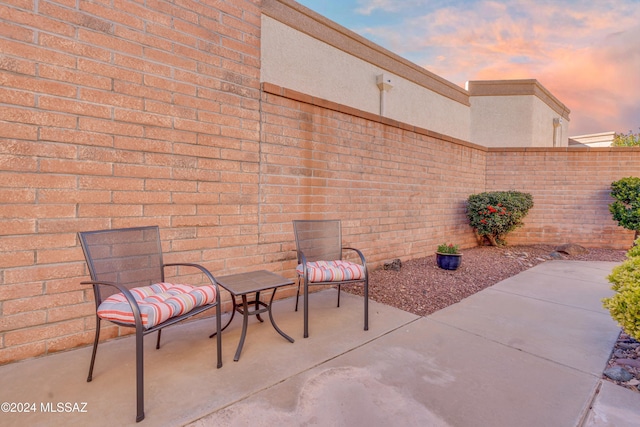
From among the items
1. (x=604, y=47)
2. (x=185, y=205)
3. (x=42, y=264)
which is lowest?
Answer: (x=42, y=264)

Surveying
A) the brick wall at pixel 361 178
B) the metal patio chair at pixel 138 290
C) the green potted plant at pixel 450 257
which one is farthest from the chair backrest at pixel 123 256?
the green potted plant at pixel 450 257

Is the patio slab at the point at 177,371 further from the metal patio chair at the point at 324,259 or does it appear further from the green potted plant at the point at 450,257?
the green potted plant at the point at 450,257

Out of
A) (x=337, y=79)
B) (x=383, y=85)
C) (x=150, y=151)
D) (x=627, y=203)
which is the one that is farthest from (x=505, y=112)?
(x=150, y=151)

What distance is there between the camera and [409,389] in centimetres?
176

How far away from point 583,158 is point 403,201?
4999 mm

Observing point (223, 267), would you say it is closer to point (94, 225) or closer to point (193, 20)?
point (94, 225)

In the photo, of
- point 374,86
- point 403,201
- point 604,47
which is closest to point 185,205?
point 403,201

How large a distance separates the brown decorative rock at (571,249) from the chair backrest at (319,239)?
557cm

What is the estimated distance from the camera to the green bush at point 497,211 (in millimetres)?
5957

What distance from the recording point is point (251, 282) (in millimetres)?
2305

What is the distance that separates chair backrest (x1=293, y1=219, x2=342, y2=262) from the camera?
3.15 meters

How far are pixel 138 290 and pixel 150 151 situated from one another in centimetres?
119

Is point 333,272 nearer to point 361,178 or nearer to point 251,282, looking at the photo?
point 251,282

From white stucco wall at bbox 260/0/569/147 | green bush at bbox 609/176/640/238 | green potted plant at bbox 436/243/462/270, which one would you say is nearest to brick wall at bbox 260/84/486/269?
green potted plant at bbox 436/243/462/270
